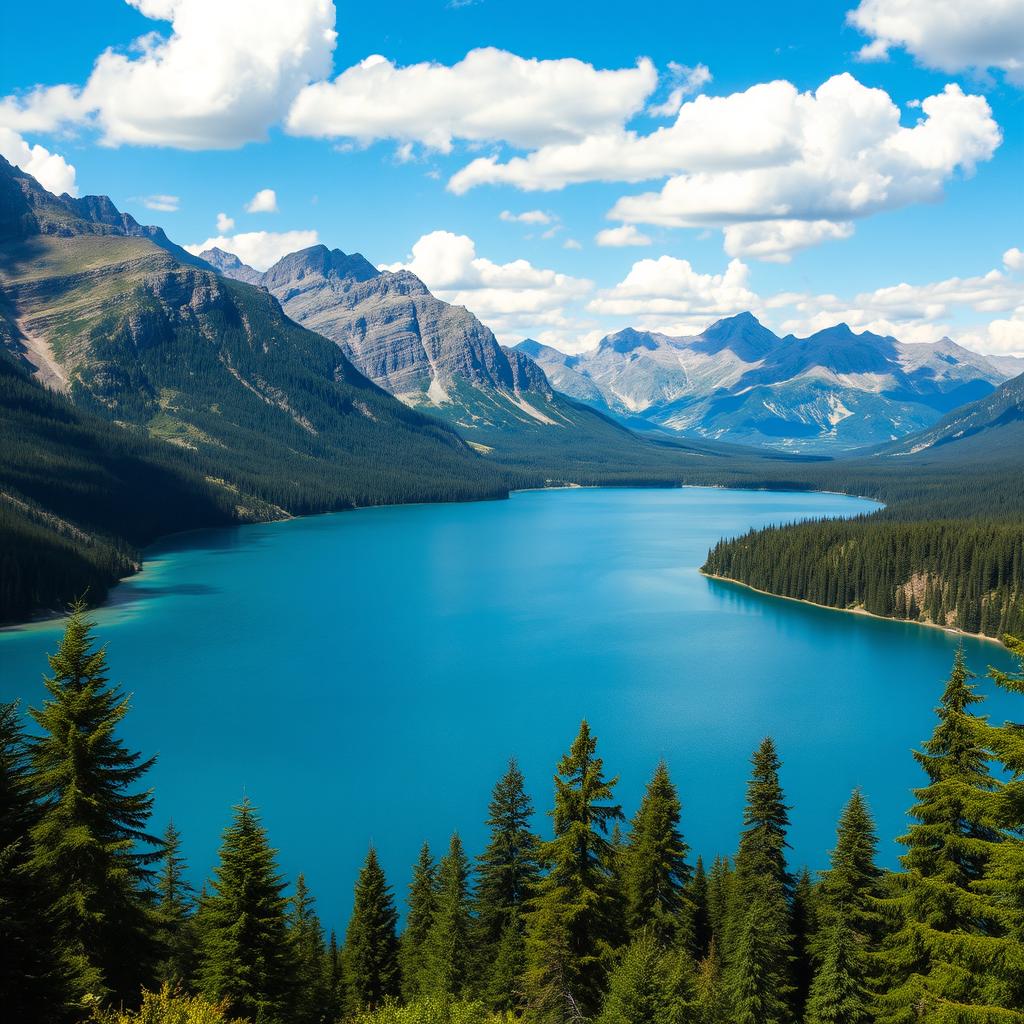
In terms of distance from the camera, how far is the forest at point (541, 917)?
55.7ft

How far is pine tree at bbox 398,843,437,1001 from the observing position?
122 feet

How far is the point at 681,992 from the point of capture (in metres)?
25.2

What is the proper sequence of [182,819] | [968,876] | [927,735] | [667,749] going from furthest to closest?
[927,735]
[667,749]
[182,819]
[968,876]

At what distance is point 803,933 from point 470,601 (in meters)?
105

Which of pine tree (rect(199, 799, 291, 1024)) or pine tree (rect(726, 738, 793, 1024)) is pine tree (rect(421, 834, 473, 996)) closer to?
pine tree (rect(199, 799, 291, 1024))

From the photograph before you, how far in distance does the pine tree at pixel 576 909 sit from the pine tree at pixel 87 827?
36.8 feet

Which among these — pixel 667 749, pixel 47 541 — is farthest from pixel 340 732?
pixel 47 541

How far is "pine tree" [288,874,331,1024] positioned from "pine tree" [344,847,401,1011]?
139 cm

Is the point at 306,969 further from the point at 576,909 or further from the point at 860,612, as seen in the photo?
the point at 860,612

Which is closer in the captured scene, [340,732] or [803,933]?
[803,933]

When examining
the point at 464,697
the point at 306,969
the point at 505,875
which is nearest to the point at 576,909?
the point at 505,875

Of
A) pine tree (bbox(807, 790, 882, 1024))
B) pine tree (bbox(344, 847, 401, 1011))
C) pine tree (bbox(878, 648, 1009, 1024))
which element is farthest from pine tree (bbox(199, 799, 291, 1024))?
pine tree (bbox(807, 790, 882, 1024))

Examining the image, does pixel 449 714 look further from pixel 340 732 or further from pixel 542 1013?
pixel 542 1013

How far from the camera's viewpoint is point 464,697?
9044cm
